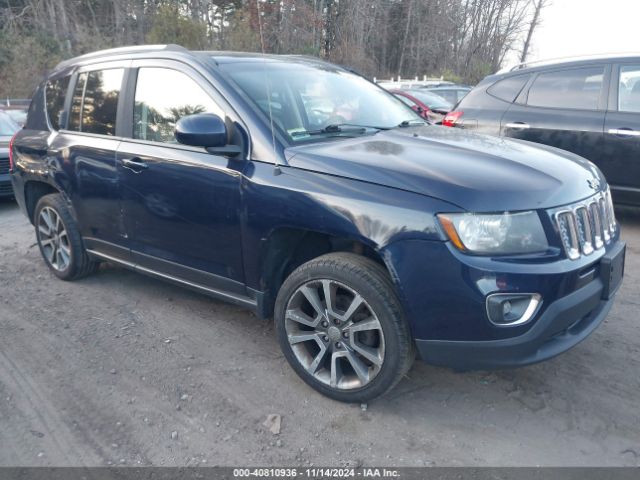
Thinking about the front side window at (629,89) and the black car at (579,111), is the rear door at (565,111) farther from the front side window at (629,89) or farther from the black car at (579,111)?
the front side window at (629,89)

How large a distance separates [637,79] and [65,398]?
232 inches

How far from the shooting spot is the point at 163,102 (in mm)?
3650

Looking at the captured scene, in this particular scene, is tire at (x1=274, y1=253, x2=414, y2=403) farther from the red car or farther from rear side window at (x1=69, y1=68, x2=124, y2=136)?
the red car

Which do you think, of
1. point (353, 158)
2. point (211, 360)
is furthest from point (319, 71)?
point (211, 360)

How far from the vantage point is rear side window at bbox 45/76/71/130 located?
4.55 meters

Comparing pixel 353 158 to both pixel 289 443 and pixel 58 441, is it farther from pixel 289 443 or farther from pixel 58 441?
pixel 58 441

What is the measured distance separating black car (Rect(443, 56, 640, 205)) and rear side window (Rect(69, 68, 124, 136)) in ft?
13.7

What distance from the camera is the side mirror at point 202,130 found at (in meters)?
3.00

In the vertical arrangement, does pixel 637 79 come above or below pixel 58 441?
above

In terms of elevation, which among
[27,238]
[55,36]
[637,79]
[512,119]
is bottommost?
[27,238]

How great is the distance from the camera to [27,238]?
251 inches

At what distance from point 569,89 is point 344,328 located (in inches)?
181

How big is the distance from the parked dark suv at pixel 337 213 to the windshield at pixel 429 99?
7.94m

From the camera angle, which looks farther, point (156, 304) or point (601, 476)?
point (156, 304)
